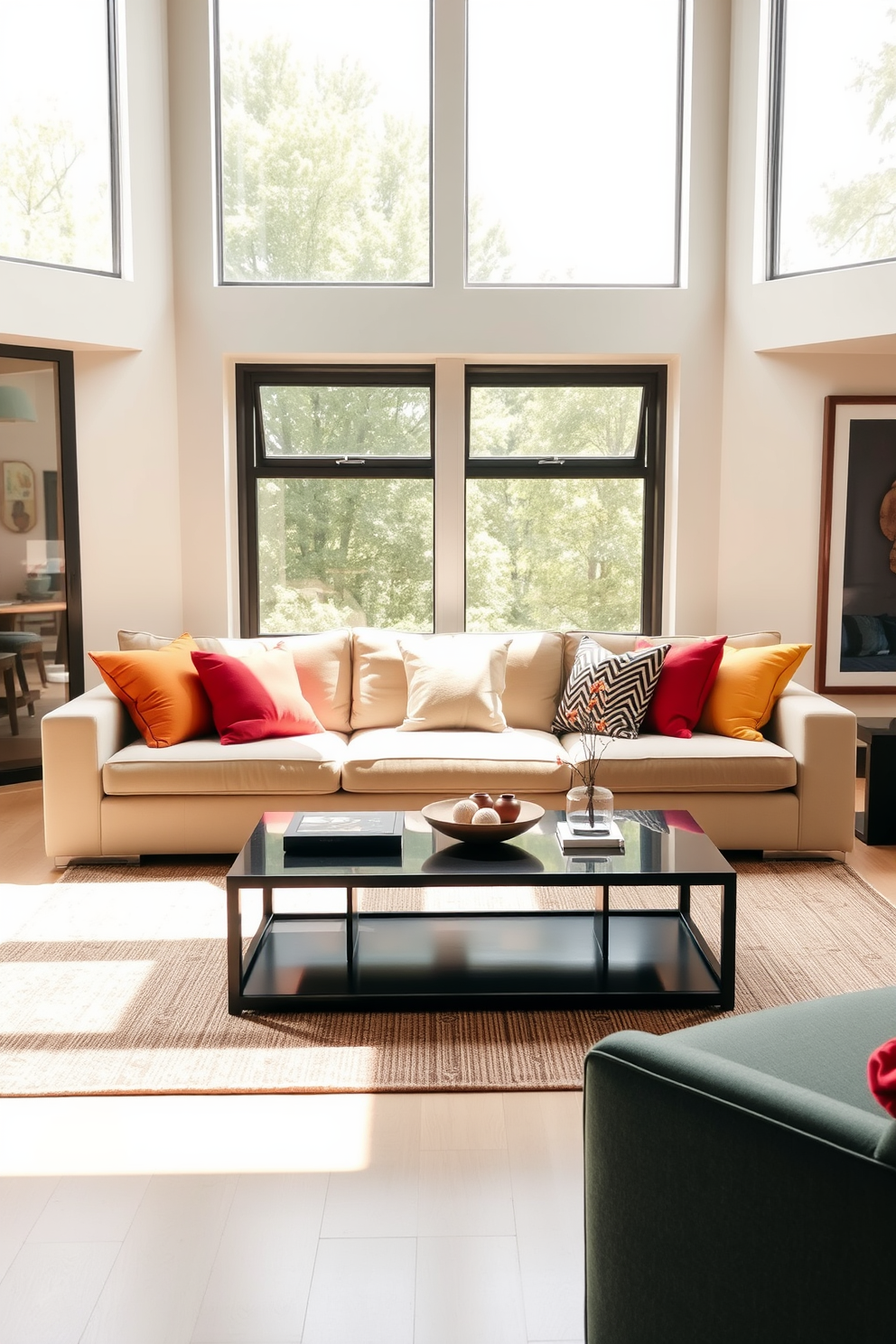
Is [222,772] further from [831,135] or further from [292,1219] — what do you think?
[831,135]

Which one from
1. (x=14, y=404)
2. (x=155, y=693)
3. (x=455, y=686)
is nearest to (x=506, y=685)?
(x=455, y=686)

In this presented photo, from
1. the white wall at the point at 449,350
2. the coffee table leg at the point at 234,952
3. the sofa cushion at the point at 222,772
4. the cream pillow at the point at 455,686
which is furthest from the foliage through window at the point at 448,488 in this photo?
the coffee table leg at the point at 234,952

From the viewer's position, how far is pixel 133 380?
217 inches

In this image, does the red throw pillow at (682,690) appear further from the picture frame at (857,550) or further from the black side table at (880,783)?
the picture frame at (857,550)


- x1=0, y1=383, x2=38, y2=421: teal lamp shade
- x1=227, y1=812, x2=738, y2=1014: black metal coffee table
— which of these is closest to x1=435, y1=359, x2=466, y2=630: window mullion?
x1=0, y1=383, x2=38, y2=421: teal lamp shade

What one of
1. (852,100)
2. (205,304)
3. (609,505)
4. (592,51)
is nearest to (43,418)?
(205,304)

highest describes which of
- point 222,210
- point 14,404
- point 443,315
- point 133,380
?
point 222,210

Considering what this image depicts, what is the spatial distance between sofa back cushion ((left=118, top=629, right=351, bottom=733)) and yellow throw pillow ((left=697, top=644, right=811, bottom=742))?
1.59 metres

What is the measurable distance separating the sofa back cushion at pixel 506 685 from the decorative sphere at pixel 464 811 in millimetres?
1598

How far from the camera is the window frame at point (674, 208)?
5500 mm

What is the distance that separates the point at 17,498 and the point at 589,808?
11.2 ft

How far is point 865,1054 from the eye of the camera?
78.6 inches

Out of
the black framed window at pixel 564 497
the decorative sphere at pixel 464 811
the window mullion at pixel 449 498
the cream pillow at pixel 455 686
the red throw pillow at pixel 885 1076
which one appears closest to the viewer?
the red throw pillow at pixel 885 1076

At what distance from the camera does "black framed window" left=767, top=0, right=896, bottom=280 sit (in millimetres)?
4902
